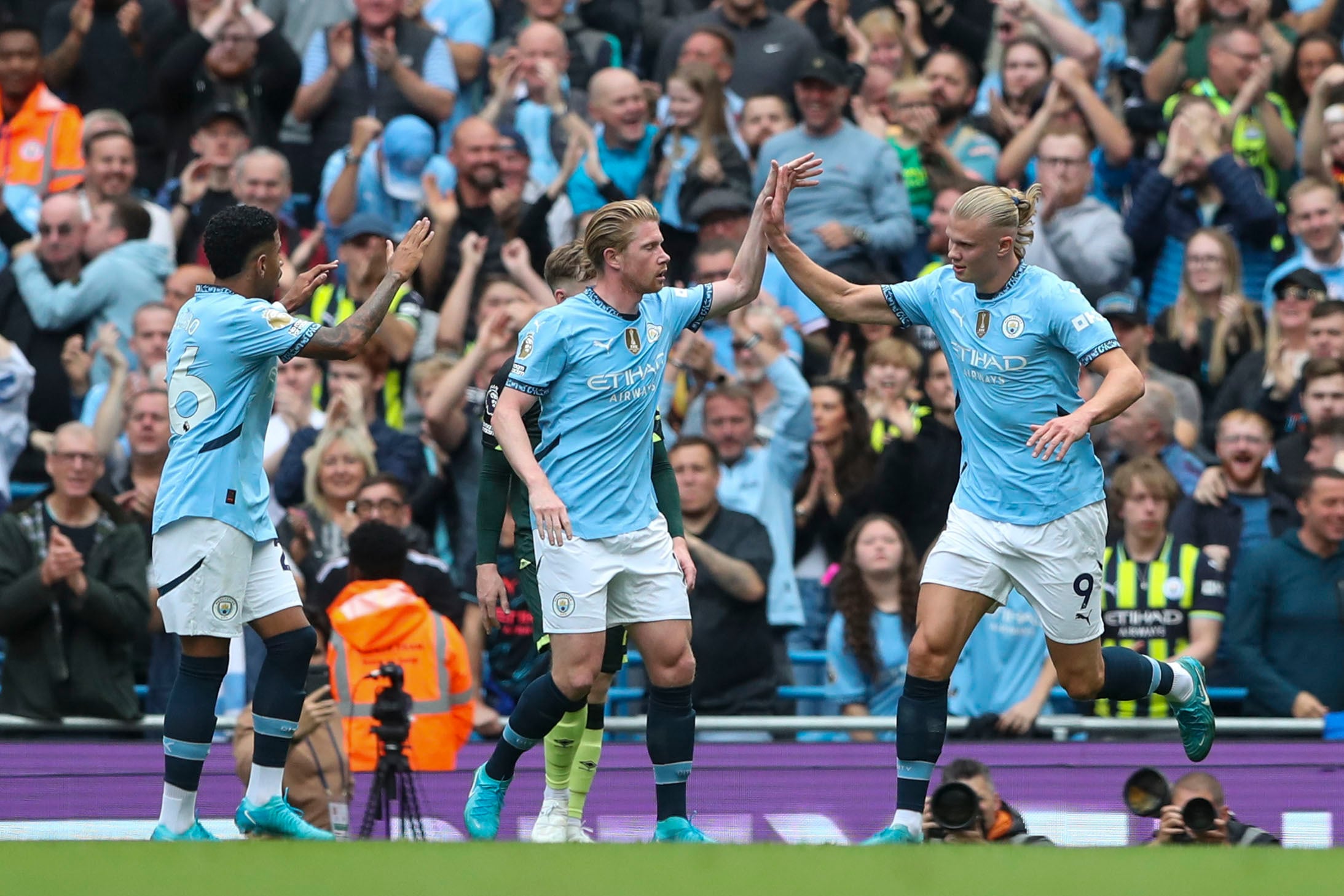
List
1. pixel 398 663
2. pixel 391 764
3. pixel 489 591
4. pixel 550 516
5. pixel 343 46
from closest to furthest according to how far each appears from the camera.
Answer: pixel 550 516, pixel 391 764, pixel 489 591, pixel 398 663, pixel 343 46

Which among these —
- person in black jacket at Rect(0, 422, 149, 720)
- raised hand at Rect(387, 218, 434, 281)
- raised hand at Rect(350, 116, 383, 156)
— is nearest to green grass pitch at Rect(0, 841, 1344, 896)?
raised hand at Rect(387, 218, 434, 281)

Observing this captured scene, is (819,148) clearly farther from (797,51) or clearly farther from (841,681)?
(841,681)

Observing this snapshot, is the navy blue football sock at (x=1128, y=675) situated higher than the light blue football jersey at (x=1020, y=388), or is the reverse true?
the light blue football jersey at (x=1020, y=388)

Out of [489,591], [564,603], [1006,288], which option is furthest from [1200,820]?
[489,591]

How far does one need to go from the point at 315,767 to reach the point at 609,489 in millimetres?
1829

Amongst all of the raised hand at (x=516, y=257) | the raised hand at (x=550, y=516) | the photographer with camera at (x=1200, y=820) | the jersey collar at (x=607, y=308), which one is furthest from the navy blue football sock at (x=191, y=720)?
the raised hand at (x=516, y=257)

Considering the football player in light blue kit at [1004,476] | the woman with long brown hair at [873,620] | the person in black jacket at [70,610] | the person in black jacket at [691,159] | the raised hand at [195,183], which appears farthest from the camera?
the raised hand at [195,183]

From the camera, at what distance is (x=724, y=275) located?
11.7m

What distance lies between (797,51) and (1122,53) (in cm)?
244

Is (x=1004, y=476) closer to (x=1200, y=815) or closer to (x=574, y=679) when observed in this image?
(x=1200, y=815)

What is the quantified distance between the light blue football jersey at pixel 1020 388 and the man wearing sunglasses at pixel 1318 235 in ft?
16.3

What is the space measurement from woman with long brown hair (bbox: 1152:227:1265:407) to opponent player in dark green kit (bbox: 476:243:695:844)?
197 inches

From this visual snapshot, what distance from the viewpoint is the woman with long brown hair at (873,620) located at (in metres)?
10.4

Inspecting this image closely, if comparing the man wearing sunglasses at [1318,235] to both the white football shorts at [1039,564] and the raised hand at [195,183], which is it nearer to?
the white football shorts at [1039,564]
